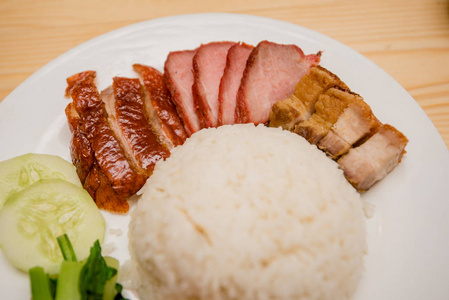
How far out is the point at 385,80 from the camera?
10.2 feet

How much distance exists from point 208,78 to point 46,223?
176 cm

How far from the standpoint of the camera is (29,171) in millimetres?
2568

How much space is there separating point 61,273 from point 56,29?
304 cm

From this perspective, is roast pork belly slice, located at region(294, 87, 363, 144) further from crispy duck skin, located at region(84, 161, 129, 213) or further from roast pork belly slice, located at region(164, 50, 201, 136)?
crispy duck skin, located at region(84, 161, 129, 213)

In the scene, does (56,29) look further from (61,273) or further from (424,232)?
(424,232)

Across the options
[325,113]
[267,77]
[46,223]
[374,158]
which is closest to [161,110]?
[267,77]

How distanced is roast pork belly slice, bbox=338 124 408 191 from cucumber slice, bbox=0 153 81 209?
2.04m

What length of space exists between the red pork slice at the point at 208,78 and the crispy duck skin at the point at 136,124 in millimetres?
466

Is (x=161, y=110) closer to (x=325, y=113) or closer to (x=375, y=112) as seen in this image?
(x=325, y=113)

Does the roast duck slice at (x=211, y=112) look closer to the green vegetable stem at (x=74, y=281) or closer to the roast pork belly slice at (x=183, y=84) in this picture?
the roast pork belly slice at (x=183, y=84)

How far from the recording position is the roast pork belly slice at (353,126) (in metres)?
2.58

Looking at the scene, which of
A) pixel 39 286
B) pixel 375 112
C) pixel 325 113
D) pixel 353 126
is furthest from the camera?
pixel 375 112

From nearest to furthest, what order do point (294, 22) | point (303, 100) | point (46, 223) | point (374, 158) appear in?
point (46, 223)
point (374, 158)
point (303, 100)
point (294, 22)

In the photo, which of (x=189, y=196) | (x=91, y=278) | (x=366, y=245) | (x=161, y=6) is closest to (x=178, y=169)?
(x=189, y=196)
